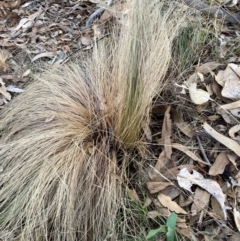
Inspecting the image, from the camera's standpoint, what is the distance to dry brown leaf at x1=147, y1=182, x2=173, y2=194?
180 cm

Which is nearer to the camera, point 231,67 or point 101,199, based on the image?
point 101,199

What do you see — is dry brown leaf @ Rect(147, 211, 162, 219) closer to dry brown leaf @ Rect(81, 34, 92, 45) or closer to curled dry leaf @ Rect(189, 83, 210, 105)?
curled dry leaf @ Rect(189, 83, 210, 105)

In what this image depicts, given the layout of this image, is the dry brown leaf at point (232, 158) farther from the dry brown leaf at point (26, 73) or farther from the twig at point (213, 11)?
the dry brown leaf at point (26, 73)

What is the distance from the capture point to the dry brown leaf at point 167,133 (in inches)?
73.5

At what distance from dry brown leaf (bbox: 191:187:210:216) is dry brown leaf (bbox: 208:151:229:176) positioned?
0.08 m

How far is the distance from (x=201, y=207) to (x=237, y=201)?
0.45 feet

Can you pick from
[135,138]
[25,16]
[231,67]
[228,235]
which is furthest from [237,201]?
[25,16]

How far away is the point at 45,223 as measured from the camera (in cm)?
176

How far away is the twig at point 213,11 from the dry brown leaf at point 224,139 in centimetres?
77

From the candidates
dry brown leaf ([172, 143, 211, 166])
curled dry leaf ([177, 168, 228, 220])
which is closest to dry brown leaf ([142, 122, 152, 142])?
dry brown leaf ([172, 143, 211, 166])

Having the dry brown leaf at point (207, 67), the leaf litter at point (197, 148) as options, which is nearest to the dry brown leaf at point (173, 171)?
the leaf litter at point (197, 148)

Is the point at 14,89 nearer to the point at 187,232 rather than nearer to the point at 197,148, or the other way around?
the point at 197,148

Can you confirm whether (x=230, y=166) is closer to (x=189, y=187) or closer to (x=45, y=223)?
(x=189, y=187)

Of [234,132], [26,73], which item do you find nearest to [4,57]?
[26,73]
